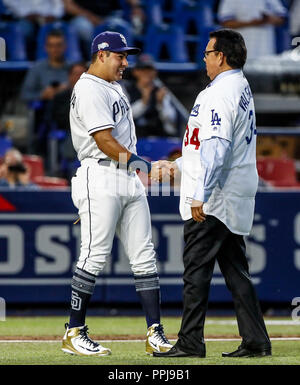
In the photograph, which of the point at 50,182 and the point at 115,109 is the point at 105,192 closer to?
the point at 115,109

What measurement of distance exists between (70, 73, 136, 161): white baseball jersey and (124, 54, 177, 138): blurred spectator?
19.7 feet

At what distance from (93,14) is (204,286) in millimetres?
9594

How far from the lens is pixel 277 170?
39.4 ft

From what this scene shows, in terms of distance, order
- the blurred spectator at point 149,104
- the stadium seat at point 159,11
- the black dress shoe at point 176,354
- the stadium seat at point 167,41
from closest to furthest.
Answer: the black dress shoe at point 176,354, the blurred spectator at point 149,104, the stadium seat at point 167,41, the stadium seat at point 159,11

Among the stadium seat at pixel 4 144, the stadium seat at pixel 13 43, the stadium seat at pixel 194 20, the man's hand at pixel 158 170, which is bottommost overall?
the stadium seat at pixel 4 144

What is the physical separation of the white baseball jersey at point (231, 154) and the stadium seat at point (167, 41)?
8.52 m

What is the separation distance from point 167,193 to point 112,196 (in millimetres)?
3813

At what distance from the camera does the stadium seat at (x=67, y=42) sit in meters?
13.7

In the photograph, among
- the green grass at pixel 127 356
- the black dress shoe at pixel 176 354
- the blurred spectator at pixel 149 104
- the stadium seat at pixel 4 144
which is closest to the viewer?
the green grass at pixel 127 356

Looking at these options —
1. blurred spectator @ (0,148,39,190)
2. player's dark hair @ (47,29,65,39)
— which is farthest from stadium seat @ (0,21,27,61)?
blurred spectator @ (0,148,39,190)

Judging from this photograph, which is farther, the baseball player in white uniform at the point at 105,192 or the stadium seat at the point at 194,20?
the stadium seat at the point at 194,20

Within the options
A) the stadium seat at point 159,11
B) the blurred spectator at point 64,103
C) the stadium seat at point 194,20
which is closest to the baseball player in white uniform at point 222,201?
the blurred spectator at point 64,103

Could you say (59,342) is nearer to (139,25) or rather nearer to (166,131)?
(166,131)

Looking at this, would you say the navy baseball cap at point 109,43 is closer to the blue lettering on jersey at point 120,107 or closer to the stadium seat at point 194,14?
the blue lettering on jersey at point 120,107
